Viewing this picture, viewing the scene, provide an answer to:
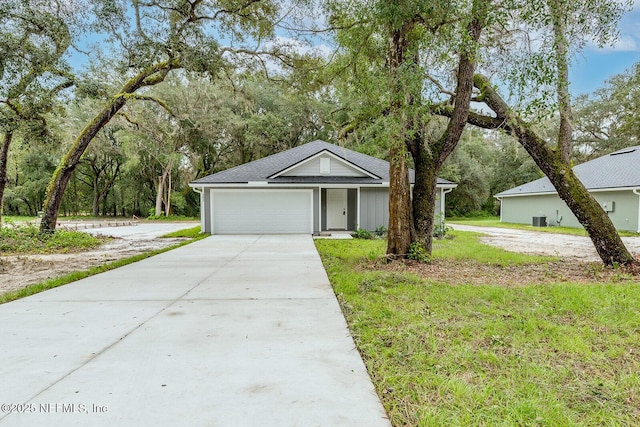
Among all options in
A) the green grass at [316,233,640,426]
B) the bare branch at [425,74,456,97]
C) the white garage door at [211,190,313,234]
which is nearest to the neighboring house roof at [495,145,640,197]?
the bare branch at [425,74,456,97]

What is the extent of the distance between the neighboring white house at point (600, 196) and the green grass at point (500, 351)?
1314cm

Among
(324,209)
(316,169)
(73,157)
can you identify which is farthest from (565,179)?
(73,157)

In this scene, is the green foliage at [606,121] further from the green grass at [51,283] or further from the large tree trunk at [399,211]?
the green grass at [51,283]

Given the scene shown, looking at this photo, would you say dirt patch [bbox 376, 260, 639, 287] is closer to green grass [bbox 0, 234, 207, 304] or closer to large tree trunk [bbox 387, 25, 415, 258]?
large tree trunk [bbox 387, 25, 415, 258]

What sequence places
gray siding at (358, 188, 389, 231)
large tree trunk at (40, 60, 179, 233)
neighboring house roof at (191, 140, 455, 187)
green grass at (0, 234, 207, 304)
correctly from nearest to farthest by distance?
1. green grass at (0, 234, 207, 304)
2. large tree trunk at (40, 60, 179, 233)
3. neighboring house roof at (191, 140, 455, 187)
4. gray siding at (358, 188, 389, 231)

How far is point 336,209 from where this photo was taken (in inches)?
632

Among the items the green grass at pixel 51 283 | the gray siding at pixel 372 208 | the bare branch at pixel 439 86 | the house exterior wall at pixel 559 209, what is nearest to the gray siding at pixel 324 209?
the gray siding at pixel 372 208

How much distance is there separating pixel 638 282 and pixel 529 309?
9.97ft

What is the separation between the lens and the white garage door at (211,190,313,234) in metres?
14.4

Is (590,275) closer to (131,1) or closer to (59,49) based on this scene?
→ (131,1)

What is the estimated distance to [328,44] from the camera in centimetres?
799

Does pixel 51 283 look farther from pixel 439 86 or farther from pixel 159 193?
pixel 159 193

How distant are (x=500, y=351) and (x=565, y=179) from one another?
571 cm

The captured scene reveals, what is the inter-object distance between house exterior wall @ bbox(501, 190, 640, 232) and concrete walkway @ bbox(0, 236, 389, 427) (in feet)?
54.2
